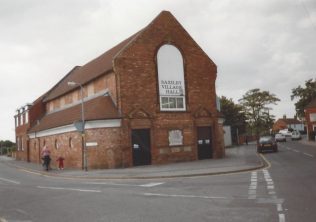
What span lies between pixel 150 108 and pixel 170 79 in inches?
125

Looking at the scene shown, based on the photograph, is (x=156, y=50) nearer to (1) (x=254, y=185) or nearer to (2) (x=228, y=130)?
(1) (x=254, y=185)

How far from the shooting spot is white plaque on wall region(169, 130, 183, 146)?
2991cm

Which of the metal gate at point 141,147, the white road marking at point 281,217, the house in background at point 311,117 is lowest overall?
the white road marking at point 281,217

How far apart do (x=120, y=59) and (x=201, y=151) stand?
10.1 metres

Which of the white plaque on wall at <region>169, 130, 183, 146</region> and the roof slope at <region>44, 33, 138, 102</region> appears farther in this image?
the roof slope at <region>44, 33, 138, 102</region>

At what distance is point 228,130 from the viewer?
59688 millimetres

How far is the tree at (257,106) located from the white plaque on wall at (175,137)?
217 feet

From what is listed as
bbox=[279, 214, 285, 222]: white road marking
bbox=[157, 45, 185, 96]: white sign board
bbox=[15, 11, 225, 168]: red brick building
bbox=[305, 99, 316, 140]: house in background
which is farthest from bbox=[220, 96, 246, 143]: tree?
bbox=[279, 214, 285, 222]: white road marking

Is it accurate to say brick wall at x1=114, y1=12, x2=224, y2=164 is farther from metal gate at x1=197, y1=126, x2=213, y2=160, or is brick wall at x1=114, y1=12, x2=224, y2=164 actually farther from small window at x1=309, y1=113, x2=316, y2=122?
small window at x1=309, y1=113, x2=316, y2=122

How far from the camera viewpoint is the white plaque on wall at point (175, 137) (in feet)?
98.1

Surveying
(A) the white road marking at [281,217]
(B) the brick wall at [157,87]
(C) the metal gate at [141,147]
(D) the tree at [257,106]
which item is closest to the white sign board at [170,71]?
(B) the brick wall at [157,87]

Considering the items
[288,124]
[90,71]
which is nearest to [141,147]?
[90,71]

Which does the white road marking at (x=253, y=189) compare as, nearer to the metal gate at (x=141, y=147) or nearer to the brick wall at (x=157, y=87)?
the metal gate at (x=141, y=147)

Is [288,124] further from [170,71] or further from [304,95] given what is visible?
[170,71]
